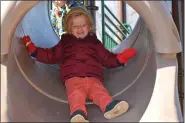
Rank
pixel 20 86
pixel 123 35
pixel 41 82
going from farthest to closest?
pixel 123 35
pixel 41 82
pixel 20 86

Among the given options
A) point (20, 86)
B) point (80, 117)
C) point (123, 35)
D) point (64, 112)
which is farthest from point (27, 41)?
point (123, 35)

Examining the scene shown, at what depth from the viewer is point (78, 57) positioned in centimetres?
145

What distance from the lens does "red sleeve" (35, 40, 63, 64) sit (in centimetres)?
143

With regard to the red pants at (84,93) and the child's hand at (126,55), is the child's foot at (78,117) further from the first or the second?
the child's hand at (126,55)

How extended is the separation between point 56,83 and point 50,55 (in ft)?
0.42


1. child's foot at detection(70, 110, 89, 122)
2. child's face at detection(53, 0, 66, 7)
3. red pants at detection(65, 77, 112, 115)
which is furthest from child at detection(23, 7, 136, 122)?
child's face at detection(53, 0, 66, 7)

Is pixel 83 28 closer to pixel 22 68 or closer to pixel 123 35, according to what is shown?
pixel 22 68

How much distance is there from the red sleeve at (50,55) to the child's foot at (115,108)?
376mm

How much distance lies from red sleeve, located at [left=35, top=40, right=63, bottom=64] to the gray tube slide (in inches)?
2.1

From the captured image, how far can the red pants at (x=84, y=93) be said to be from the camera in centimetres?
124

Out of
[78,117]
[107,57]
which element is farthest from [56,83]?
[78,117]

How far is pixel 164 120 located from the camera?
1.13m

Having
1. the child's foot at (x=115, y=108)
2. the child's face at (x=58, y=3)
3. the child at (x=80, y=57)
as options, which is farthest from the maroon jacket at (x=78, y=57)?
the child's face at (x=58, y=3)

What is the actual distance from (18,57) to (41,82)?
0.57ft
